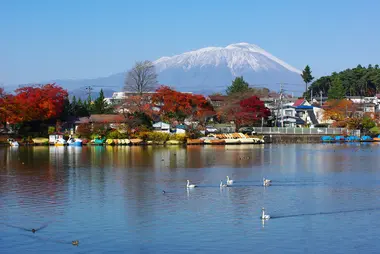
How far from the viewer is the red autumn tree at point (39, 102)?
55812 mm

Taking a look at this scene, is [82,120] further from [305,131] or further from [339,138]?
[339,138]

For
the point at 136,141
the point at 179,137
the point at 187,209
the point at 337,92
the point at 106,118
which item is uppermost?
the point at 337,92

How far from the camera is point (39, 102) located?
5819 cm

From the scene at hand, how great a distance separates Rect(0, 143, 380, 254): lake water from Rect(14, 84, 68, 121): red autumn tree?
2193cm

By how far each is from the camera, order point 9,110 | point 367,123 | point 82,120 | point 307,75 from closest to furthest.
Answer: point 9,110
point 82,120
point 367,123
point 307,75

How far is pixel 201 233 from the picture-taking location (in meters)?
16.4

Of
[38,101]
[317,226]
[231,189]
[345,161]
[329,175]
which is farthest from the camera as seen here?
[38,101]

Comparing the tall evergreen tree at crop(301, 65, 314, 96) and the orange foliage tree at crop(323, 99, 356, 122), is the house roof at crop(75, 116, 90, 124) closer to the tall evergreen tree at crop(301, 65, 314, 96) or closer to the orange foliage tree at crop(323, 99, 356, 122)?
the orange foliage tree at crop(323, 99, 356, 122)

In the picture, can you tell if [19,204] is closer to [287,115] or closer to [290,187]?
[290,187]

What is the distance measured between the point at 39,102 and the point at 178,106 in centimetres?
1396

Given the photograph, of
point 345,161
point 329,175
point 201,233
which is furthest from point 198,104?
point 201,233

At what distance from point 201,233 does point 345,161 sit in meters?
23.6

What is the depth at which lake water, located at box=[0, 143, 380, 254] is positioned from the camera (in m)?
15.4

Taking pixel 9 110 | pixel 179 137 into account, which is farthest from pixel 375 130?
pixel 9 110
